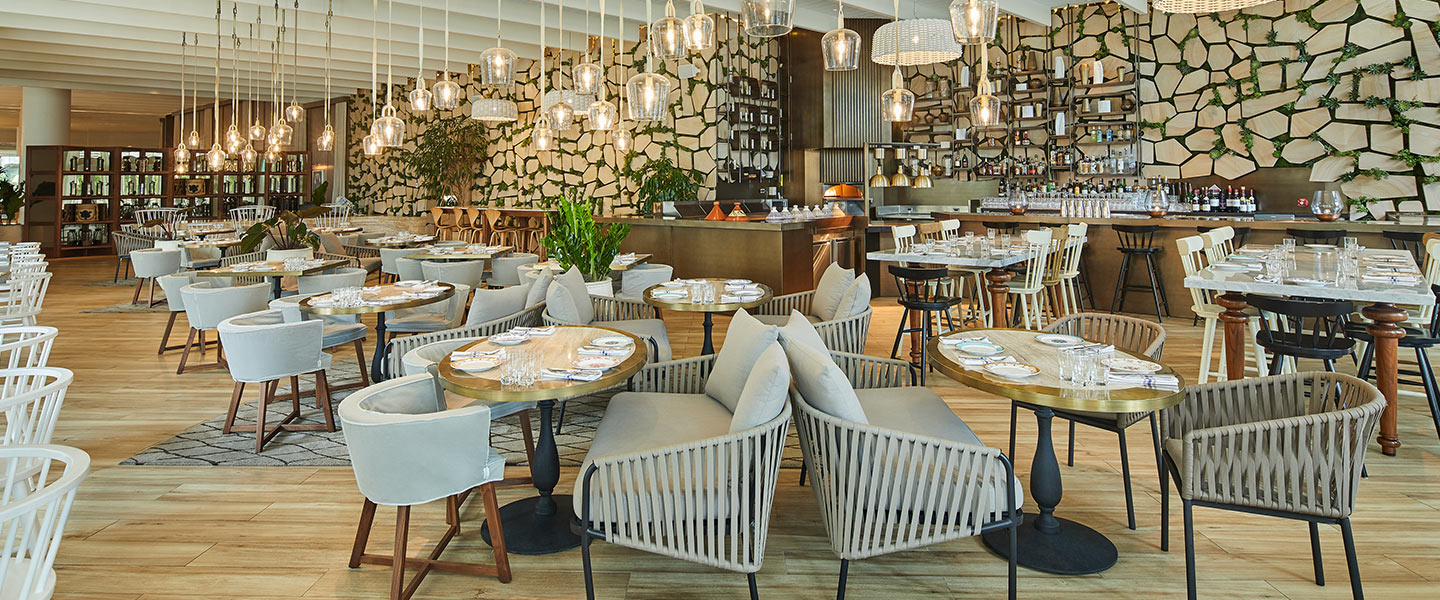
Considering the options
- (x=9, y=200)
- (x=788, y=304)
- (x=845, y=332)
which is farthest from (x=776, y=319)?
(x=9, y=200)

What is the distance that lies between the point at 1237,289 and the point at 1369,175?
23.6 ft

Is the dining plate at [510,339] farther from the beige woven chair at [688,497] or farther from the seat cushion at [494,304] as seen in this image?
the beige woven chair at [688,497]

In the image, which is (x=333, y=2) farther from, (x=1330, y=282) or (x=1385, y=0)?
(x=1385, y=0)

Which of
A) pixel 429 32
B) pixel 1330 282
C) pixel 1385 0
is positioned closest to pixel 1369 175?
pixel 1385 0

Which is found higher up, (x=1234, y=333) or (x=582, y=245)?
(x=582, y=245)

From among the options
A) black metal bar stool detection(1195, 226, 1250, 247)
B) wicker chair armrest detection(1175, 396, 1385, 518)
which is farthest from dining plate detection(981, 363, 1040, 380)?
black metal bar stool detection(1195, 226, 1250, 247)

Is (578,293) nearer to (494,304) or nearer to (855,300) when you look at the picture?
(494,304)

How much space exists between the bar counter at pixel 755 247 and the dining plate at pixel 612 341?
4.99 metres

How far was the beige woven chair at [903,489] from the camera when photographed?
249cm

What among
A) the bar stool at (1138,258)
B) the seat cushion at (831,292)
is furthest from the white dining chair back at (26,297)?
the bar stool at (1138,258)

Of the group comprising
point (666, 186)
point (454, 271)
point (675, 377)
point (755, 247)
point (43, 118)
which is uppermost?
point (43, 118)

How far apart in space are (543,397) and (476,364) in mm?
472

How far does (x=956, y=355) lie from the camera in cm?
327

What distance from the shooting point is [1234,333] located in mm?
4691
